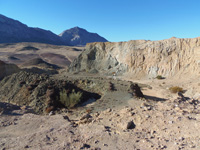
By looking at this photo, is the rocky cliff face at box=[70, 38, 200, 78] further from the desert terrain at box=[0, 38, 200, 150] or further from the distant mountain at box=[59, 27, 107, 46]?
the distant mountain at box=[59, 27, 107, 46]

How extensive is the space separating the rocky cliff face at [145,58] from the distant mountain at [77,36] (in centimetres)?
13335

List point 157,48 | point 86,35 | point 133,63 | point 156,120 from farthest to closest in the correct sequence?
point 86,35
point 133,63
point 157,48
point 156,120

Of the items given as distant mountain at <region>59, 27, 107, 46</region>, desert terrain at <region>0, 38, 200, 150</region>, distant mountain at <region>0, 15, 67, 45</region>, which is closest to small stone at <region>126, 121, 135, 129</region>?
desert terrain at <region>0, 38, 200, 150</region>

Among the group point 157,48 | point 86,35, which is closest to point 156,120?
point 157,48

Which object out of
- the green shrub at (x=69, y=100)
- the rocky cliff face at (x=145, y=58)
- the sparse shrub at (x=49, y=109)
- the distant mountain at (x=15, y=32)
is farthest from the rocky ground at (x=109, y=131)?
the distant mountain at (x=15, y=32)

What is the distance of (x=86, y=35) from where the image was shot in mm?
185125

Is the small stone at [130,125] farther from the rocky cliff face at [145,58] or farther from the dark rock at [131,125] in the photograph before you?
the rocky cliff face at [145,58]

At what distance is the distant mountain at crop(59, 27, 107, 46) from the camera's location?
167 metres

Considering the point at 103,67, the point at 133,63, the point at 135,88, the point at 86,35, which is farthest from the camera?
the point at 86,35

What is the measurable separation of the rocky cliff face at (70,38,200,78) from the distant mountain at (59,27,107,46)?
437 ft

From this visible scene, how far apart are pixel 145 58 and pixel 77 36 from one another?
15407 cm

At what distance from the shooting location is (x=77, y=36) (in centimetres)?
17288

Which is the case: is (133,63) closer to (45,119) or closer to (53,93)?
(53,93)

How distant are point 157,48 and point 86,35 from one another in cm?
16631
